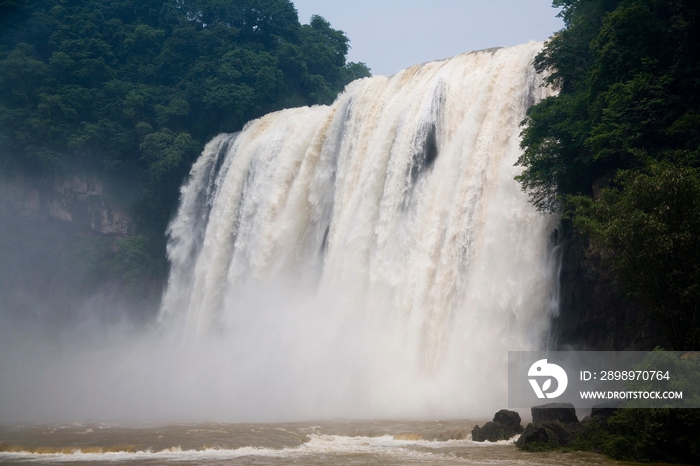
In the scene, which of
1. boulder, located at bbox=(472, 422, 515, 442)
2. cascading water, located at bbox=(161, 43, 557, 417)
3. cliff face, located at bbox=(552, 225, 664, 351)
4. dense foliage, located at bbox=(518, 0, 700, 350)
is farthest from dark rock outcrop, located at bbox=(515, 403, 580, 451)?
cascading water, located at bbox=(161, 43, 557, 417)

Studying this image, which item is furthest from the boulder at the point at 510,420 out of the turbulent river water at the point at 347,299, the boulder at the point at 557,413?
the turbulent river water at the point at 347,299

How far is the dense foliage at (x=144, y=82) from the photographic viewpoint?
4444 centimetres

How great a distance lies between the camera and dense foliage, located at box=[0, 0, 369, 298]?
44.4 meters

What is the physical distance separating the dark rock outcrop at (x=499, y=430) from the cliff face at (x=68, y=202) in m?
33.8

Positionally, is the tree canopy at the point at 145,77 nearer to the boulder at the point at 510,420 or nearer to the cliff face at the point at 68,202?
the cliff face at the point at 68,202

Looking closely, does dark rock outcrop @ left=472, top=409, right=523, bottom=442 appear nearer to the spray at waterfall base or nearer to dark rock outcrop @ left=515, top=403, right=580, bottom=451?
dark rock outcrop @ left=515, top=403, right=580, bottom=451

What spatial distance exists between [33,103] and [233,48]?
12.9 m

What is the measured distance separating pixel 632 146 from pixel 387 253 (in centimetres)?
1038

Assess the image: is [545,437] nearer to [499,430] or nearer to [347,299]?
[499,430]

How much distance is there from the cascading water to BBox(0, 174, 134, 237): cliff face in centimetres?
1060

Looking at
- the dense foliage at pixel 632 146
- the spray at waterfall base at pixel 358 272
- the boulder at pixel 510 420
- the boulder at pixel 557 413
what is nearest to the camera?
the dense foliage at pixel 632 146

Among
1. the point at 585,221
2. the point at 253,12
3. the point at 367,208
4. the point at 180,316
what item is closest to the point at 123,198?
the point at 180,316

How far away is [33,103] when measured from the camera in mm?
45812

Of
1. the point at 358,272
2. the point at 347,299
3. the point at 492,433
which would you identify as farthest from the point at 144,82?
the point at 492,433
